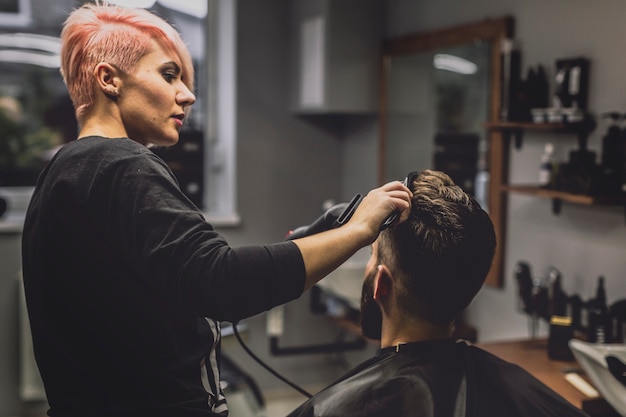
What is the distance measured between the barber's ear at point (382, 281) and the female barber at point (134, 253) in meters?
0.29

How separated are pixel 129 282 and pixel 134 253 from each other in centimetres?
8

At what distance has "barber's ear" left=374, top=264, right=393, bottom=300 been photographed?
1520 millimetres

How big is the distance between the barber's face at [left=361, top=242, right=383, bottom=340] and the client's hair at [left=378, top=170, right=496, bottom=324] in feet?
0.20

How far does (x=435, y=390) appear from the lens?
147cm

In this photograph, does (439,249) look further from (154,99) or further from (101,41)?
(101,41)

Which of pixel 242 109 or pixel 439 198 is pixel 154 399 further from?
pixel 242 109

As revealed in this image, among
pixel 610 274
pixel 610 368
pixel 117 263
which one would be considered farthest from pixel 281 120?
pixel 117 263

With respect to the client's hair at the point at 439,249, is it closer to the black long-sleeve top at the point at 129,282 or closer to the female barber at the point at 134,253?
the female barber at the point at 134,253

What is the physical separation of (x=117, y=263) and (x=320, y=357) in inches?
123

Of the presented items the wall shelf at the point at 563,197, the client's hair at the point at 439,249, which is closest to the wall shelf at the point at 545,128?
the wall shelf at the point at 563,197

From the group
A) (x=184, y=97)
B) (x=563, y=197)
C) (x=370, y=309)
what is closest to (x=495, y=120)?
(x=563, y=197)

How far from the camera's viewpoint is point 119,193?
1163mm

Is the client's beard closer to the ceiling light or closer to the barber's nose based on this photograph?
the barber's nose

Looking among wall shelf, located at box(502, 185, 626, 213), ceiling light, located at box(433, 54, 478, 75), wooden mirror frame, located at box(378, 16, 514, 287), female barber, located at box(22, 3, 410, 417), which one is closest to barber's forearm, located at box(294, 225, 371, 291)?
female barber, located at box(22, 3, 410, 417)
